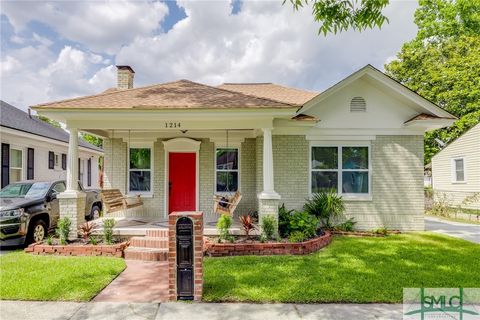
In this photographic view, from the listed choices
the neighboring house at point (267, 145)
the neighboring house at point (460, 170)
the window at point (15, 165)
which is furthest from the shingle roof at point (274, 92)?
the neighboring house at point (460, 170)

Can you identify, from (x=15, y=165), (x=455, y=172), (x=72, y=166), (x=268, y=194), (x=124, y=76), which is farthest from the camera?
(x=455, y=172)

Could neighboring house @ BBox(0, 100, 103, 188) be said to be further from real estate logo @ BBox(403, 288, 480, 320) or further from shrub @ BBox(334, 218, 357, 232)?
real estate logo @ BBox(403, 288, 480, 320)

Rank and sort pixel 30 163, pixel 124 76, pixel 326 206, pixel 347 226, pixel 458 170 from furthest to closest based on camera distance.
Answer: pixel 458 170
pixel 30 163
pixel 124 76
pixel 347 226
pixel 326 206

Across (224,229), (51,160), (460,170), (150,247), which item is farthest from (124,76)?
(460,170)

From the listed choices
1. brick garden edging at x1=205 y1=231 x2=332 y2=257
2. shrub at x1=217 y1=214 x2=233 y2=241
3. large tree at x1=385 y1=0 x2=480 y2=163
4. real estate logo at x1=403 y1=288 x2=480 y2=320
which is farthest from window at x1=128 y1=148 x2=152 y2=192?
large tree at x1=385 y1=0 x2=480 y2=163

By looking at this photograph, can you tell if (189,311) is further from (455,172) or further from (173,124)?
(455,172)

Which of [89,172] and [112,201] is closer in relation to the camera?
[112,201]

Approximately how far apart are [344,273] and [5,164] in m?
12.8

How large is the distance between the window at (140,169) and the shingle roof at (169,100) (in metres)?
2.45

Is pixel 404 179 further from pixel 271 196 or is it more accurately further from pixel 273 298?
pixel 273 298

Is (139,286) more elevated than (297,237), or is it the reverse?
(297,237)

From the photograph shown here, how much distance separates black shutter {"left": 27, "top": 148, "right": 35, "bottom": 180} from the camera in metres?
13.2

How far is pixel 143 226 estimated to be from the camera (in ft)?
27.8

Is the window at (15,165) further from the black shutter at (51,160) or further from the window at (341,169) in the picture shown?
the window at (341,169)
